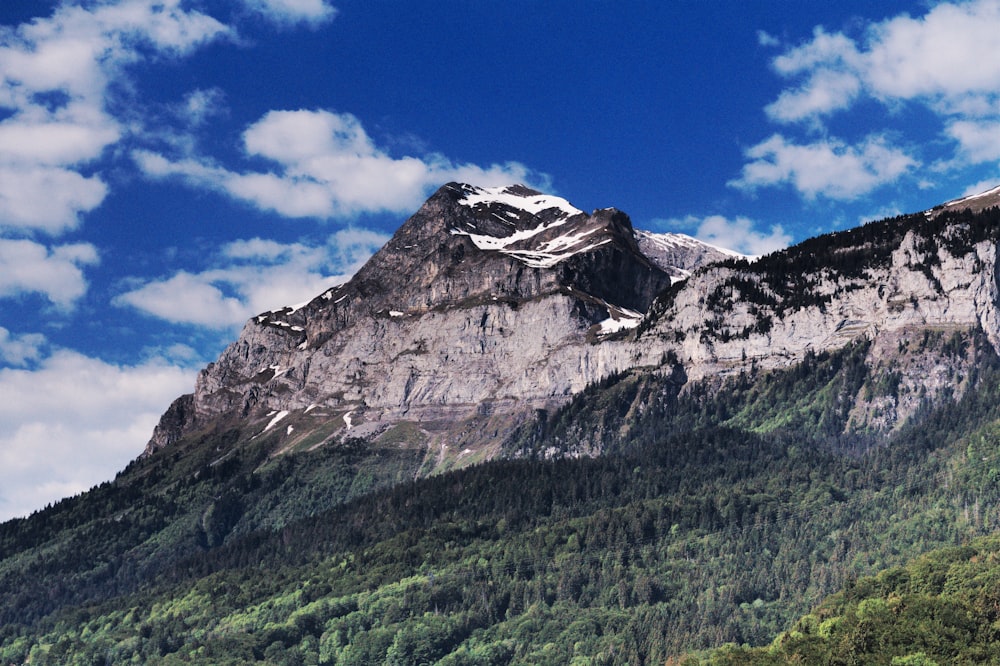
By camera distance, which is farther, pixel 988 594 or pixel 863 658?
pixel 988 594

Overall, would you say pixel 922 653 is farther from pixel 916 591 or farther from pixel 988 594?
pixel 916 591

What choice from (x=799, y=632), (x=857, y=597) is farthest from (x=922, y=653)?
(x=857, y=597)

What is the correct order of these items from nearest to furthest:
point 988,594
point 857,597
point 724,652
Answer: point 988,594 < point 724,652 < point 857,597

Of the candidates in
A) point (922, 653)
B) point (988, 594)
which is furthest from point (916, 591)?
point (922, 653)

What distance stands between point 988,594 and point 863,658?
2498 centimetres

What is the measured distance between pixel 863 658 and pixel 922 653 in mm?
6556

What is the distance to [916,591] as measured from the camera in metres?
190

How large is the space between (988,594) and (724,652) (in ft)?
118

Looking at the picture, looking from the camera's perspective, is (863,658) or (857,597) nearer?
(863,658)

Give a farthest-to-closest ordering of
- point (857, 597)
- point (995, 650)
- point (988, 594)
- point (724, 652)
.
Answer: point (857, 597)
point (724, 652)
point (988, 594)
point (995, 650)

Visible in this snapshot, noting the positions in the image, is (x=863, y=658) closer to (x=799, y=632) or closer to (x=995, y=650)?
(x=995, y=650)

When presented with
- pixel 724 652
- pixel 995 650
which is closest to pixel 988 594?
pixel 995 650

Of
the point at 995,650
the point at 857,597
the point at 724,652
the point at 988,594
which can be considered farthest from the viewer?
the point at 857,597

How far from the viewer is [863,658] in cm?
15262
